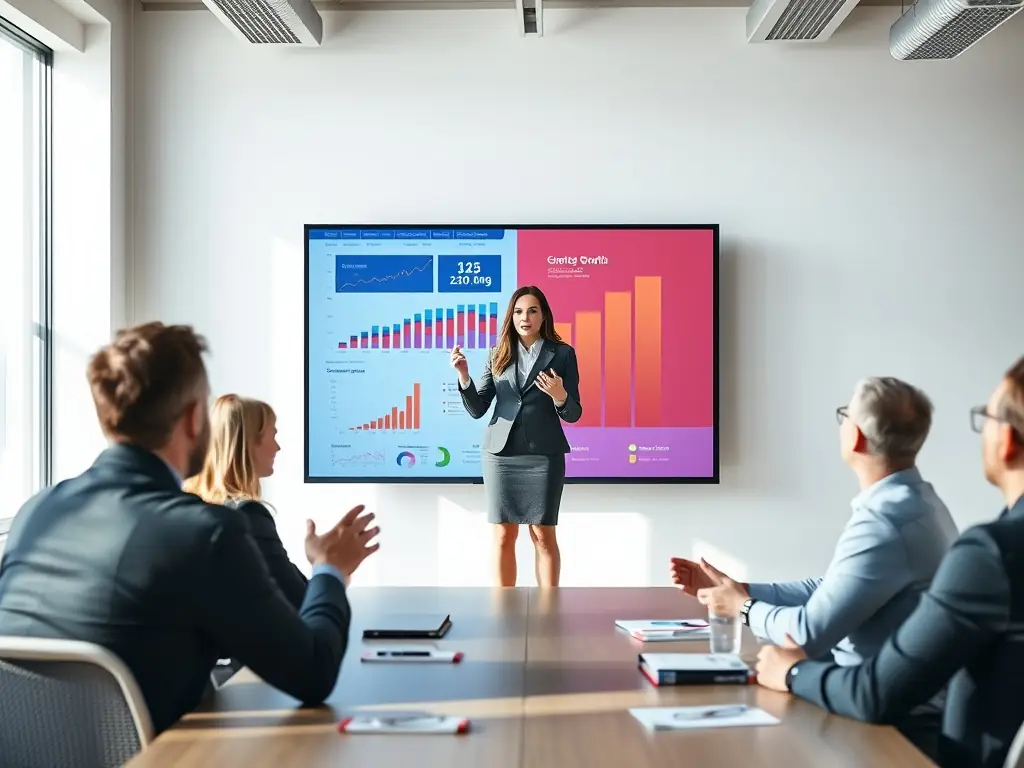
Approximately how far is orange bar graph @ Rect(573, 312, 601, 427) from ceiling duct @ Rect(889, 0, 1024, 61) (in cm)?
189

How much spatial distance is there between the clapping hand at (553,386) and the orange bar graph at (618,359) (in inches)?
21.5

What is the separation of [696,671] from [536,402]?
306cm

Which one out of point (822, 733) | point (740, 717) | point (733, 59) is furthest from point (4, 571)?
point (733, 59)

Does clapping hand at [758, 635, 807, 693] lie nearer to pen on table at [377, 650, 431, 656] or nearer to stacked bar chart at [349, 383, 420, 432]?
pen on table at [377, 650, 431, 656]

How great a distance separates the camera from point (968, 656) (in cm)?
170

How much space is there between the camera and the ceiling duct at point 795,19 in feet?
16.0

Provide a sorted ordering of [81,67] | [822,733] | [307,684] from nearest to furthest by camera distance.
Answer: [822,733] → [307,684] → [81,67]

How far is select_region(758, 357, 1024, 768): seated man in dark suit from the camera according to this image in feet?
5.52

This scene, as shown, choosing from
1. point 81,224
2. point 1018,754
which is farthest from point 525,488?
point 1018,754

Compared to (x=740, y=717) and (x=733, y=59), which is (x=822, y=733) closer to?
(x=740, y=717)

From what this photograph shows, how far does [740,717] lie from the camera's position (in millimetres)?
1717

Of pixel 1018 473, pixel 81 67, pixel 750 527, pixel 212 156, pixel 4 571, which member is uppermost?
pixel 81 67

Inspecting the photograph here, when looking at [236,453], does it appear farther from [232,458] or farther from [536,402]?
[536,402]

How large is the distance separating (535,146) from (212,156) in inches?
65.2
